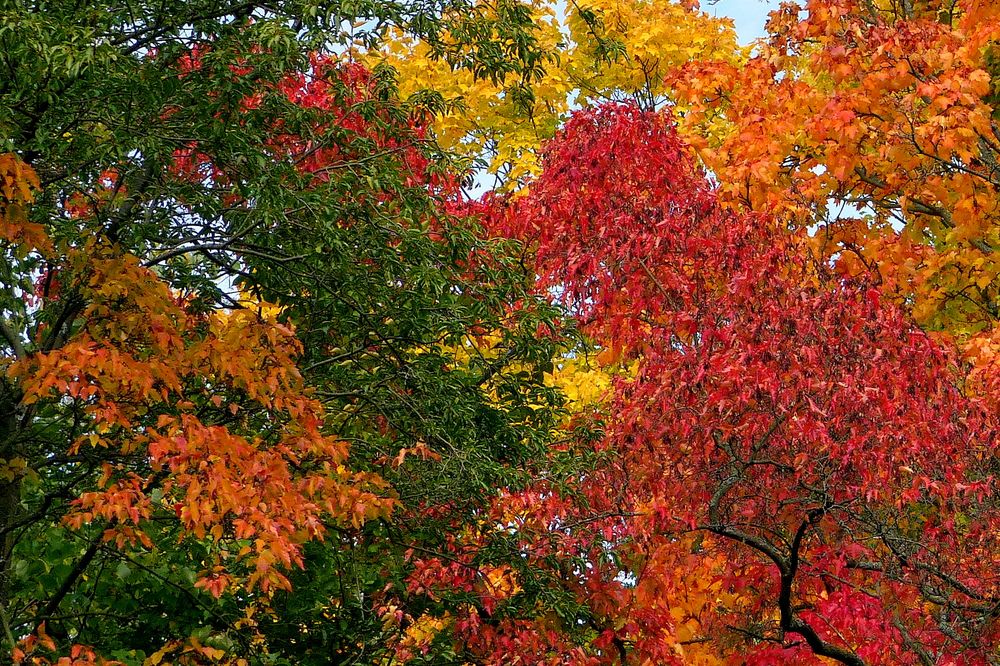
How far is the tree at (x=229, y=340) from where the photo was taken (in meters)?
8.47

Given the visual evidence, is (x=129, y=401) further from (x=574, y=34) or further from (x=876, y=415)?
(x=574, y=34)

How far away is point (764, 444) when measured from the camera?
30.0 ft

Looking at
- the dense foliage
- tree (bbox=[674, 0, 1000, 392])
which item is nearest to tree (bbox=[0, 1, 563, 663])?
the dense foliage

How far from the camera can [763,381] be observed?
8609 millimetres

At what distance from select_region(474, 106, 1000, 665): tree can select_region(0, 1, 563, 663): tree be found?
3.52 feet

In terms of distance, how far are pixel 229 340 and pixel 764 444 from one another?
14.3 feet

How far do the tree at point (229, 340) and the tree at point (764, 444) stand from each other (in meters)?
1.07

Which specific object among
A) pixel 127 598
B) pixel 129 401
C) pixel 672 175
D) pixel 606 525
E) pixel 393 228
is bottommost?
pixel 127 598

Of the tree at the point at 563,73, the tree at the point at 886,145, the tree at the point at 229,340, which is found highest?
the tree at the point at 563,73

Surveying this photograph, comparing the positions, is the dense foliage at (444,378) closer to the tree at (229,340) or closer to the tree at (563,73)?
the tree at (229,340)

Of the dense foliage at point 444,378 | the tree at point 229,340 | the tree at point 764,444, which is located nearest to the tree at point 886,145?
the dense foliage at point 444,378

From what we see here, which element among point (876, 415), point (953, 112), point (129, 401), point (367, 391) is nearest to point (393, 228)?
point (367, 391)

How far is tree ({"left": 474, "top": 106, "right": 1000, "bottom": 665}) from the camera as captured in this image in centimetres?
879

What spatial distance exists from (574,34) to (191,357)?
15427 mm
